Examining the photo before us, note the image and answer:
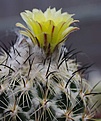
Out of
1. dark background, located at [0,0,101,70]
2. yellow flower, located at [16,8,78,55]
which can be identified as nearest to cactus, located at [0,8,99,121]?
yellow flower, located at [16,8,78,55]

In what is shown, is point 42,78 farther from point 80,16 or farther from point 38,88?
point 80,16

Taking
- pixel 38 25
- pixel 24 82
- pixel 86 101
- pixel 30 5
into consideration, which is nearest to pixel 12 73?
pixel 24 82

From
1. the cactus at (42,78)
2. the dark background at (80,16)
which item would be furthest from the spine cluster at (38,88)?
the dark background at (80,16)

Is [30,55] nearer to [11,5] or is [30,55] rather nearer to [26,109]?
[26,109]

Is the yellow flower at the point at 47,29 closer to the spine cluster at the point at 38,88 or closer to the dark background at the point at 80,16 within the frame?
the spine cluster at the point at 38,88

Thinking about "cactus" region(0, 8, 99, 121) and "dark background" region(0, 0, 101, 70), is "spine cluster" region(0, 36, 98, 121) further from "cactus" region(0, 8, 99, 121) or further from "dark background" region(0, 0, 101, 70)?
"dark background" region(0, 0, 101, 70)
